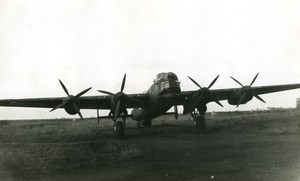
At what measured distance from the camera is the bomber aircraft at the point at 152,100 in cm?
2108

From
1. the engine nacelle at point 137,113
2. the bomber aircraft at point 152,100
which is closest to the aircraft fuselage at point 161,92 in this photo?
the bomber aircraft at point 152,100

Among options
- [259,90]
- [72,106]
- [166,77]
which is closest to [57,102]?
[72,106]

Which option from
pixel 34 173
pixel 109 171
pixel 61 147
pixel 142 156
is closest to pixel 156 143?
pixel 142 156

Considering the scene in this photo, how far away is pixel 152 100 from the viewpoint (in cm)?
2266

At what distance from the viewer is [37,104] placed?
2319 centimetres

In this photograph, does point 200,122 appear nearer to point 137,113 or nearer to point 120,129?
point 137,113

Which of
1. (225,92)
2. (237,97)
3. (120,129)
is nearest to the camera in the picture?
(120,129)

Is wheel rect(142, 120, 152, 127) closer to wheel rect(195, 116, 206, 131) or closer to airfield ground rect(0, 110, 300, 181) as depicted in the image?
wheel rect(195, 116, 206, 131)

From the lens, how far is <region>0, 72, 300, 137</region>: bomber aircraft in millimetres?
21078

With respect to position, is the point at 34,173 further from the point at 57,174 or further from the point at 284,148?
the point at 284,148

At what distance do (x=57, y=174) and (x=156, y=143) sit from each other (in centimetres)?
692

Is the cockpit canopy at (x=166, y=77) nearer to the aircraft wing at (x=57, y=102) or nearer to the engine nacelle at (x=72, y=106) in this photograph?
the aircraft wing at (x=57, y=102)

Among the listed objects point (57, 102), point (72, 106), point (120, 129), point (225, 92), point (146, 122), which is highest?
point (225, 92)

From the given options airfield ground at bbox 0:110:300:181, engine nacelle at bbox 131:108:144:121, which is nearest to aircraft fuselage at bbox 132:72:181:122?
engine nacelle at bbox 131:108:144:121
